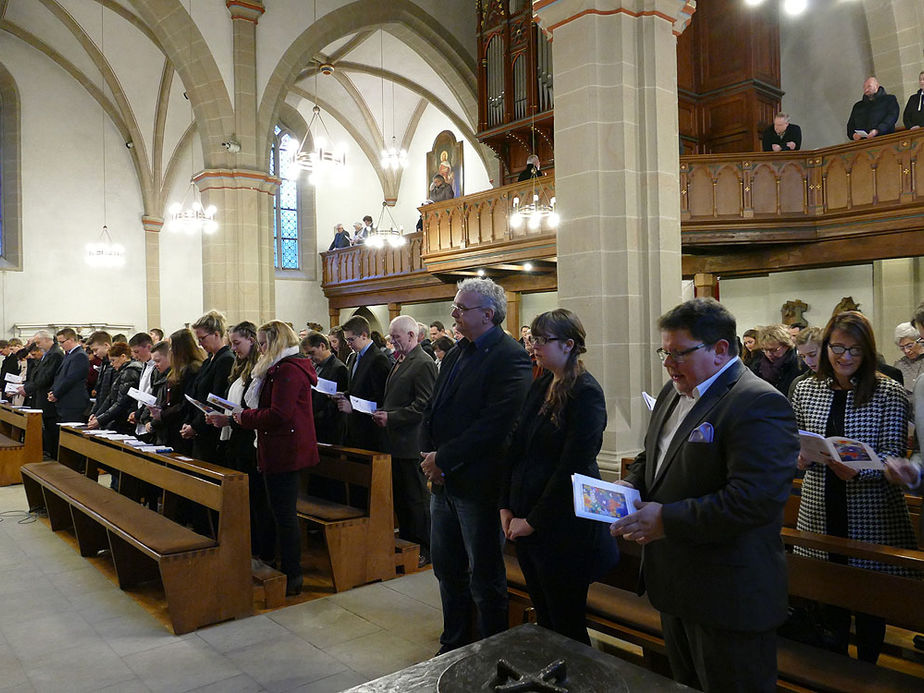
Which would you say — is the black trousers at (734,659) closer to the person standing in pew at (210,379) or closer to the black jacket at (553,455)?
the black jacket at (553,455)

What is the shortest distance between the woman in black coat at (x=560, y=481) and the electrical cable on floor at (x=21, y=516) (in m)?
5.31

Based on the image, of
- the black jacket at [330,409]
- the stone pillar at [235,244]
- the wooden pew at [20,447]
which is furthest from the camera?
the stone pillar at [235,244]

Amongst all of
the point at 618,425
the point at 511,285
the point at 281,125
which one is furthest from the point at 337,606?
the point at 281,125

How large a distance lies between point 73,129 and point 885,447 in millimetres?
17639

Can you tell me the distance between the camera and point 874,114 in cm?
938

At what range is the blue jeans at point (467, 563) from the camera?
2.96m

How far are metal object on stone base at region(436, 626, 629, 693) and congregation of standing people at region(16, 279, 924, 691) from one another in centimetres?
30

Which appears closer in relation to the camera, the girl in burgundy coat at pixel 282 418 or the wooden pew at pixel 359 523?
the girl in burgundy coat at pixel 282 418

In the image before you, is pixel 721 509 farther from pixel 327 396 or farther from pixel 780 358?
pixel 327 396

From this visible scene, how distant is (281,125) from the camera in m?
18.8

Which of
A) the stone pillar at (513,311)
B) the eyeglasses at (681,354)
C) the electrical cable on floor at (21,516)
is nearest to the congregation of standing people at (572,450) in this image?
the eyeglasses at (681,354)

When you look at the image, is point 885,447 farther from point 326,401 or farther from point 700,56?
point 700,56

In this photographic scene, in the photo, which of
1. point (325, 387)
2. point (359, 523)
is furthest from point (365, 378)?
point (359, 523)

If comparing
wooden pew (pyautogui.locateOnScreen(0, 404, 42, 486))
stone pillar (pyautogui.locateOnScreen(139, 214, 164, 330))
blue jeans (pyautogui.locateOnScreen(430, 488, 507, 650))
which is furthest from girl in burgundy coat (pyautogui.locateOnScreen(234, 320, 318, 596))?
stone pillar (pyautogui.locateOnScreen(139, 214, 164, 330))
